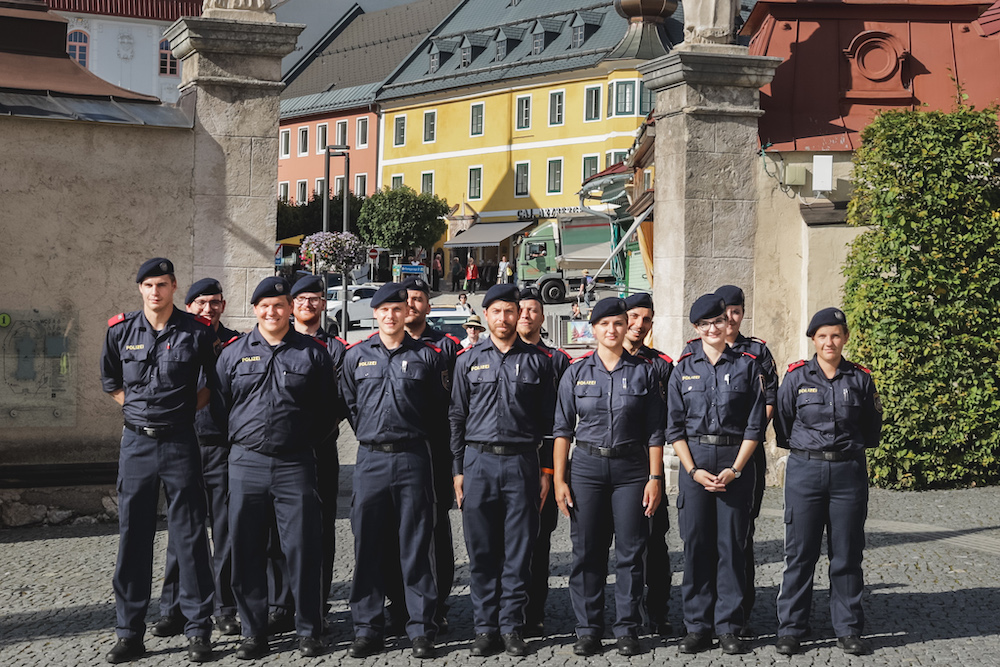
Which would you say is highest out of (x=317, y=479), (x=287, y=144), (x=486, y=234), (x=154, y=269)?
(x=287, y=144)

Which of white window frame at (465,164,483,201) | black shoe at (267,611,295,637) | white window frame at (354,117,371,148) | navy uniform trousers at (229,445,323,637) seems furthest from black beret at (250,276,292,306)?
white window frame at (354,117,371,148)

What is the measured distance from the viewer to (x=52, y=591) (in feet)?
24.6

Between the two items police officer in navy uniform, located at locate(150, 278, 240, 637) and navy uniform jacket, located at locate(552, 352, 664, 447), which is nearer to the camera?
navy uniform jacket, located at locate(552, 352, 664, 447)

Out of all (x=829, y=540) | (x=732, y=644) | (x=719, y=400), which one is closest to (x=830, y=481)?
(x=829, y=540)

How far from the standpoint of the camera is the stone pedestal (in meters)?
11.0

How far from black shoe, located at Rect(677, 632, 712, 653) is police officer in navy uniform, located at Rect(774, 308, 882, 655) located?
0.38 metres

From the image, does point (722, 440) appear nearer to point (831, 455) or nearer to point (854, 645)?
point (831, 455)

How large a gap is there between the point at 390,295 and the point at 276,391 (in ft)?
2.72

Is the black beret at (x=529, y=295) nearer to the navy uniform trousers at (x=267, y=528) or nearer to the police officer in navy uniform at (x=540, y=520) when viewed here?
the police officer in navy uniform at (x=540, y=520)

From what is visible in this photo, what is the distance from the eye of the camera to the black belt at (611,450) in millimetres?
6559

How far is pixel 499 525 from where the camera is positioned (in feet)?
21.9

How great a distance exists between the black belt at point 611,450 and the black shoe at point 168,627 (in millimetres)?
2483

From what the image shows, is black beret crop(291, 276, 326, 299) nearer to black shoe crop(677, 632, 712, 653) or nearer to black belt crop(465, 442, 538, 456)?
black belt crop(465, 442, 538, 456)

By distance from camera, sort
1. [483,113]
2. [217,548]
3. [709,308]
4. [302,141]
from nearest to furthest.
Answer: [709,308] → [217,548] → [483,113] → [302,141]
